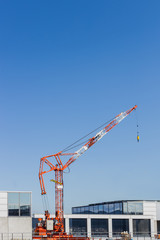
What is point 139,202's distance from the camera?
4843 inches

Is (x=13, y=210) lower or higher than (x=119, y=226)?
higher

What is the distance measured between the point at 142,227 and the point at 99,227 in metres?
13.2

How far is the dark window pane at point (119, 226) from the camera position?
11606 cm

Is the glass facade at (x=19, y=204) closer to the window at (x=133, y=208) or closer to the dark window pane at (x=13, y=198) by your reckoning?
the dark window pane at (x=13, y=198)

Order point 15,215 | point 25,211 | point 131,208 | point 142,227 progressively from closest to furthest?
point 15,215, point 25,211, point 142,227, point 131,208

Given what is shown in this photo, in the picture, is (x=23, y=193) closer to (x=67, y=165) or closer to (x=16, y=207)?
(x=16, y=207)

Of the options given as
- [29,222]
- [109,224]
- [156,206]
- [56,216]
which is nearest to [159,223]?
[156,206]

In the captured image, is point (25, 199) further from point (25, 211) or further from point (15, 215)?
point (15, 215)

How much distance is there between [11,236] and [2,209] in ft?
15.0

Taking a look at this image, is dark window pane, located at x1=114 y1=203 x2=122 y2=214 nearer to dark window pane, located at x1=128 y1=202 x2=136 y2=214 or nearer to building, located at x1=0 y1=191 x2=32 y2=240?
dark window pane, located at x1=128 y1=202 x2=136 y2=214

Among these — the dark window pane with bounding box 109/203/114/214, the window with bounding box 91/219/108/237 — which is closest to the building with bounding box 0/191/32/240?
the window with bounding box 91/219/108/237

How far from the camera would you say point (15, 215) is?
71625 mm

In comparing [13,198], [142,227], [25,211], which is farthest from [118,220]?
[13,198]

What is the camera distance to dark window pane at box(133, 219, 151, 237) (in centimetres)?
11775
